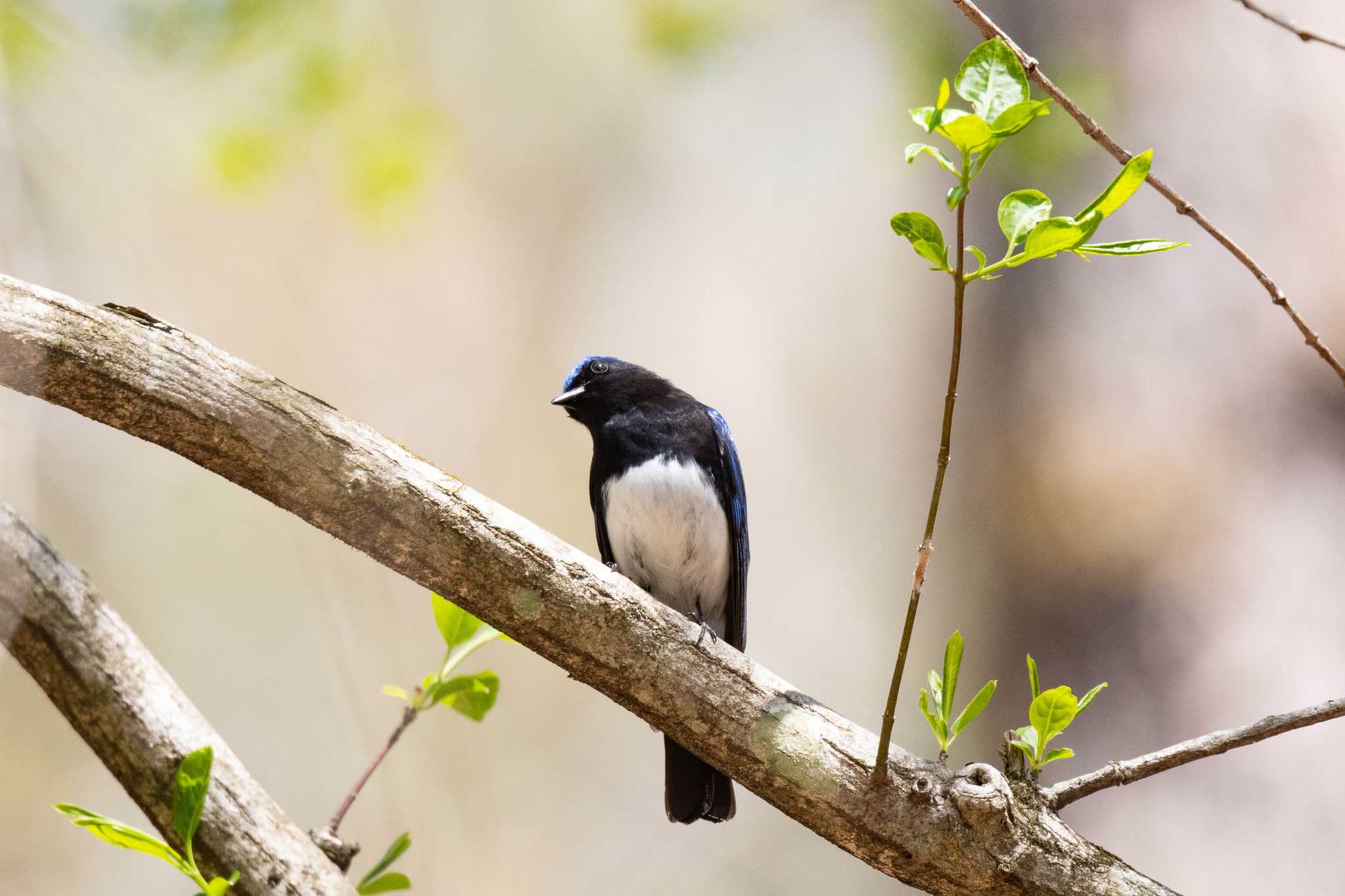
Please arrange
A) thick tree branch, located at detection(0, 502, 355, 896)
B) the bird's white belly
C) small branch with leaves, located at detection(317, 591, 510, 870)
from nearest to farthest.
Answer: thick tree branch, located at detection(0, 502, 355, 896)
small branch with leaves, located at detection(317, 591, 510, 870)
the bird's white belly

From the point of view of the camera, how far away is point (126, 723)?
1.33m

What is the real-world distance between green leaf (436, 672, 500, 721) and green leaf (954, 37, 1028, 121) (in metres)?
1.03

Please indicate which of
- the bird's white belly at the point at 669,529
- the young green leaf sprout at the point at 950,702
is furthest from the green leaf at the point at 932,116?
the bird's white belly at the point at 669,529

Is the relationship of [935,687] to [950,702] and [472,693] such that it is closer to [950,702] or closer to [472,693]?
[950,702]

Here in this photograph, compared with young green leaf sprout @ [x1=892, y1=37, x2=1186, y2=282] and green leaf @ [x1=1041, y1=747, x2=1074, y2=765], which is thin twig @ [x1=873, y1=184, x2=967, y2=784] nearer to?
young green leaf sprout @ [x1=892, y1=37, x2=1186, y2=282]

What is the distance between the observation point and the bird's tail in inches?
69.9

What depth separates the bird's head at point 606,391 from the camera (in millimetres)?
2271

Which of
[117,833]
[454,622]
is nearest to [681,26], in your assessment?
[454,622]

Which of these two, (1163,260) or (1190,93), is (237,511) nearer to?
(1163,260)

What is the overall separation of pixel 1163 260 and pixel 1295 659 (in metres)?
1.13

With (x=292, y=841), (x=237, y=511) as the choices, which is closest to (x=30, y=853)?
(x=237, y=511)

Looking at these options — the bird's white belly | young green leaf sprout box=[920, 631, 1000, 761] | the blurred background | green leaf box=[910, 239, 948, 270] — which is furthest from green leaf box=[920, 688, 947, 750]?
the blurred background

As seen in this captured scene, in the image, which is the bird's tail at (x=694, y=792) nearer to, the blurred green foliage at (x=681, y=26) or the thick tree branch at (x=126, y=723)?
the thick tree branch at (x=126, y=723)

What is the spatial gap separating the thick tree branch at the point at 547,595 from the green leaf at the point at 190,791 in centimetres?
30
